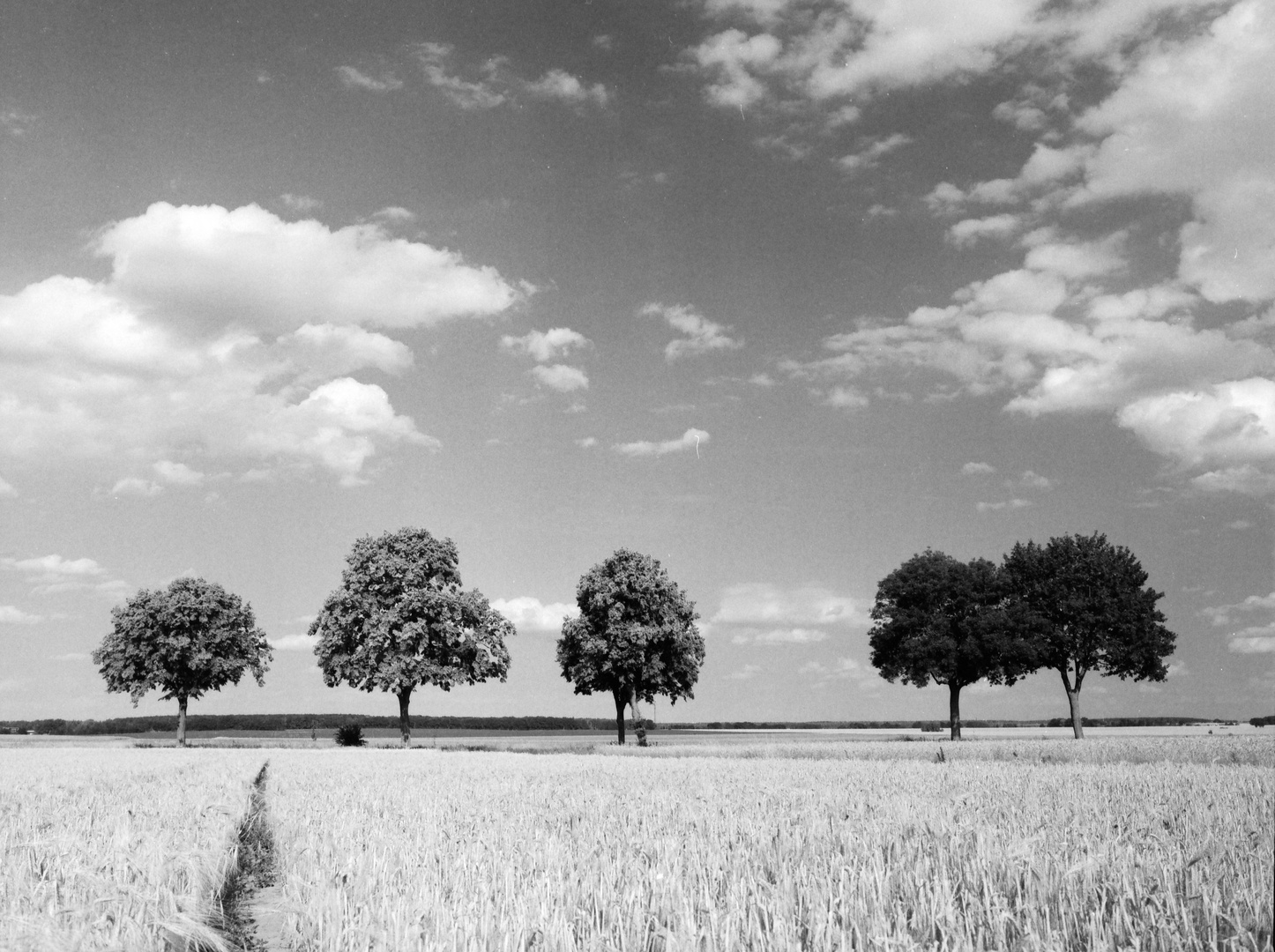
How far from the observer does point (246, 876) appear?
29.2 feet

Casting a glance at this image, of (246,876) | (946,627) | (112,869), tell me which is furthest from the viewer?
(946,627)

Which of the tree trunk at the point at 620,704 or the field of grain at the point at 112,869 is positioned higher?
the field of grain at the point at 112,869

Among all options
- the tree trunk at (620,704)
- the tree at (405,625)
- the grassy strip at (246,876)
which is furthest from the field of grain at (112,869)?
the tree trunk at (620,704)

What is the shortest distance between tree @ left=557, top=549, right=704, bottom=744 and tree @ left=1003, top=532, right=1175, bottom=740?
2588 cm

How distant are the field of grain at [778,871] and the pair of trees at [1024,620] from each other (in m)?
55.9

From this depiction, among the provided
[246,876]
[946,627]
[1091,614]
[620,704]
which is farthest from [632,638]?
[246,876]

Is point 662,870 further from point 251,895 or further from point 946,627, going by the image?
point 946,627

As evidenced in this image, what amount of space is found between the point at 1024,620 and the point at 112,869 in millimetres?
70811

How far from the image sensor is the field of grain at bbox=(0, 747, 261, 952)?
4809 mm

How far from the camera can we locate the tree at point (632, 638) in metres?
68.7

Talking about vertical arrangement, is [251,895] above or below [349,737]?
above

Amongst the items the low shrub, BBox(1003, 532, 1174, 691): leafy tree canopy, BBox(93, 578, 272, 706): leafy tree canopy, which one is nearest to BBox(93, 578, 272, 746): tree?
BBox(93, 578, 272, 706): leafy tree canopy

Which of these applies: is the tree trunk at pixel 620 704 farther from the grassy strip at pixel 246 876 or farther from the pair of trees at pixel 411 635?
the grassy strip at pixel 246 876

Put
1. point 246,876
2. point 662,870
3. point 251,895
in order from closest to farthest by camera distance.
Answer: point 662,870
point 251,895
point 246,876
